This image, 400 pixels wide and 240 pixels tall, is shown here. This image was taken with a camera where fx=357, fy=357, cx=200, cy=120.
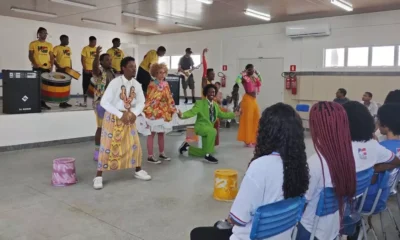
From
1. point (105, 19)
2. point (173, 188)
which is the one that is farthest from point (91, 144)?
point (105, 19)

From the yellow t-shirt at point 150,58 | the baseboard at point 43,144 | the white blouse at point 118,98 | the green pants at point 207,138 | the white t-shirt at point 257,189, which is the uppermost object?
the yellow t-shirt at point 150,58

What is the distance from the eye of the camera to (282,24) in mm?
10195

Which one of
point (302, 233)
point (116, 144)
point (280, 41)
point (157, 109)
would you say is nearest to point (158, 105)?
point (157, 109)

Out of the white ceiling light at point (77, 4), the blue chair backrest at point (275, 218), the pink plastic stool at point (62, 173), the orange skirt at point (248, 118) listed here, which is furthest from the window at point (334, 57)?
the blue chair backrest at point (275, 218)

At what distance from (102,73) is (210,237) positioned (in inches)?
A: 148

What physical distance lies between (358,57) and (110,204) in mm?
7762

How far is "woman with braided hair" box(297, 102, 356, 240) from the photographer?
1.80m

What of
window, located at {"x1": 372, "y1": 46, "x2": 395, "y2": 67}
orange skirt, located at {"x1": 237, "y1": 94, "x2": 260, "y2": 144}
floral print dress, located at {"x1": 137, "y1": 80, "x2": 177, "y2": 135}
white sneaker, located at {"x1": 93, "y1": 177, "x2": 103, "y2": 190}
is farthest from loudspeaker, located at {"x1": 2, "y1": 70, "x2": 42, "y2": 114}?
window, located at {"x1": 372, "y1": 46, "x2": 395, "y2": 67}

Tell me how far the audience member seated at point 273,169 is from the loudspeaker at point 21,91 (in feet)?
A: 18.5

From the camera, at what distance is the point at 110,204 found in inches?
141

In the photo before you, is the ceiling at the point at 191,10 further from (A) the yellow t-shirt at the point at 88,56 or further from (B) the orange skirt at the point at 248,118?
(B) the orange skirt at the point at 248,118

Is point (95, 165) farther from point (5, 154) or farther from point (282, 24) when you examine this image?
point (282, 24)

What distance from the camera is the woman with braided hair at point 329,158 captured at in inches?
70.8

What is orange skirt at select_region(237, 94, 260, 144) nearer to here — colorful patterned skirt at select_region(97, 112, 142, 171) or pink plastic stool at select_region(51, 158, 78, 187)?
colorful patterned skirt at select_region(97, 112, 142, 171)
